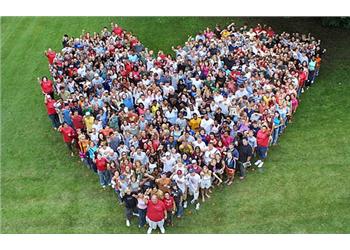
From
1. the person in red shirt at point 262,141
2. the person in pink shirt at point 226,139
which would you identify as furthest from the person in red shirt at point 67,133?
the person in red shirt at point 262,141

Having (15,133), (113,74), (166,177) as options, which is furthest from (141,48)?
(166,177)

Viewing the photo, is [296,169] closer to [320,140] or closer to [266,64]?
[320,140]

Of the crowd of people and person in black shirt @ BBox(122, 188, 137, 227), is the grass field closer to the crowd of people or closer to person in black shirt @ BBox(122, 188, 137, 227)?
person in black shirt @ BBox(122, 188, 137, 227)

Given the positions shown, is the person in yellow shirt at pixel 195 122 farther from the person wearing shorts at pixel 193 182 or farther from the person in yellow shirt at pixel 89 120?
the person in yellow shirt at pixel 89 120

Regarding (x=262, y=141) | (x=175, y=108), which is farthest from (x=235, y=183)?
(x=175, y=108)

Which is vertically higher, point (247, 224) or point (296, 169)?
point (296, 169)
